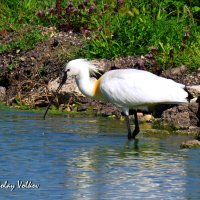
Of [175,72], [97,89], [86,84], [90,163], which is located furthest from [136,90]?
[90,163]

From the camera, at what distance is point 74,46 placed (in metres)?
18.7

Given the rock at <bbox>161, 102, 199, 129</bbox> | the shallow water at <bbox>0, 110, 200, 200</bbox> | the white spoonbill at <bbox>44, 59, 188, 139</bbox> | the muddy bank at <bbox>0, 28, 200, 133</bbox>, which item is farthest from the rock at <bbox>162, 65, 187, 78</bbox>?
the white spoonbill at <bbox>44, 59, 188, 139</bbox>

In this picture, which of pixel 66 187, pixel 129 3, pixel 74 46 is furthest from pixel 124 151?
pixel 129 3

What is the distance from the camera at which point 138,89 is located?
1362cm

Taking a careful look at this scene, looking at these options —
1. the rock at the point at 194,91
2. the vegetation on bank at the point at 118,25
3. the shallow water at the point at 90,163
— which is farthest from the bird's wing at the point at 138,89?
the vegetation on bank at the point at 118,25

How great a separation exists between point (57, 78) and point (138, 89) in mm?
4012

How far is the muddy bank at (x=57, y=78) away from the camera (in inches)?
570

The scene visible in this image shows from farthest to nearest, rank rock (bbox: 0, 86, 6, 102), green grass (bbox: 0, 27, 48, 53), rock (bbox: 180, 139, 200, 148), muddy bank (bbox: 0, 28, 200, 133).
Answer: green grass (bbox: 0, 27, 48, 53)
rock (bbox: 0, 86, 6, 102)
muddy bank (bbox: 0, 28, 200, 133)
rock (bbox: 180, 139, 200, 148)

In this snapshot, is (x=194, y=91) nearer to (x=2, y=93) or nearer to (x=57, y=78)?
(x=57, y=78)

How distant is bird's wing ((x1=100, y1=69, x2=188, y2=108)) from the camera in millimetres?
13461

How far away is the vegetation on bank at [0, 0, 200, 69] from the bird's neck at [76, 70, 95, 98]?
2618mm

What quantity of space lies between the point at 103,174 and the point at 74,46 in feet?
27.8

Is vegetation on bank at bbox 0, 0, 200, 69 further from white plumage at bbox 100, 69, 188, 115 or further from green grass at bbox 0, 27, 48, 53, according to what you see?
white plumage at bbox 100, 69, 188, 115

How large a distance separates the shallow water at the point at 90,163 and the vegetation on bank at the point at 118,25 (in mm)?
2619
